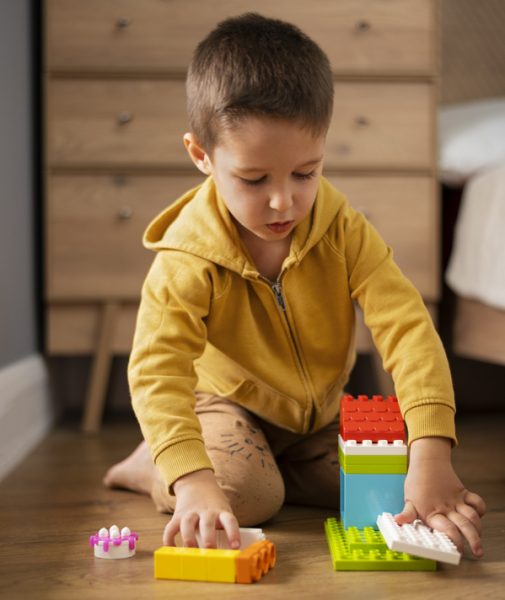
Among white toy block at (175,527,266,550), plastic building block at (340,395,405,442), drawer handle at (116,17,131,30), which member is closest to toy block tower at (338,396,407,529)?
plastic building block at (340,395,405,442)

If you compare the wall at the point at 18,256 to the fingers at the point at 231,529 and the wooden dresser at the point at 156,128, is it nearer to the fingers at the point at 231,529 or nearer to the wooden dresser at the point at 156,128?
the wooden dresser at the point at 156,128

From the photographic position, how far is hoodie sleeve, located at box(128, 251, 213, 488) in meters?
0.92

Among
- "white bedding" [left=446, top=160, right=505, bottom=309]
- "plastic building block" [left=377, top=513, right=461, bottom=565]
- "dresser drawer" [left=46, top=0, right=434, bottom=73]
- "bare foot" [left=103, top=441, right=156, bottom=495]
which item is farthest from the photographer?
"dresser drawer" [left=46, top=0, right=434, bottom=73]

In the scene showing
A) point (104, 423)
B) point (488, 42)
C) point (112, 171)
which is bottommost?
point (104, 423)

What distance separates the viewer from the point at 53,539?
985 mm

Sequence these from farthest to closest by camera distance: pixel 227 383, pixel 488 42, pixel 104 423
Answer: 1. pixel 488 42
2. pixel 104 423
3. pixel 227 383

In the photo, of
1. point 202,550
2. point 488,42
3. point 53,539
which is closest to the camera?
point 202,550

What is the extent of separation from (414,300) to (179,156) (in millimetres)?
772

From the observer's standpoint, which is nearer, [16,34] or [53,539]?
[53,539]

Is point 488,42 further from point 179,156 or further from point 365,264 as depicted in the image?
point 365,264

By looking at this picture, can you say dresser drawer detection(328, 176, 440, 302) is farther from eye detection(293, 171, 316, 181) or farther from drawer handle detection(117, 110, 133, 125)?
eye detection(293, 171, 316, 181)

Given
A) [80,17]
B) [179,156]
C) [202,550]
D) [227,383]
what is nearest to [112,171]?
[179,156]

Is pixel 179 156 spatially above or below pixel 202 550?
above

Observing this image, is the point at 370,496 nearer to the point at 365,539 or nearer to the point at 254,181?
the point at 365,539
